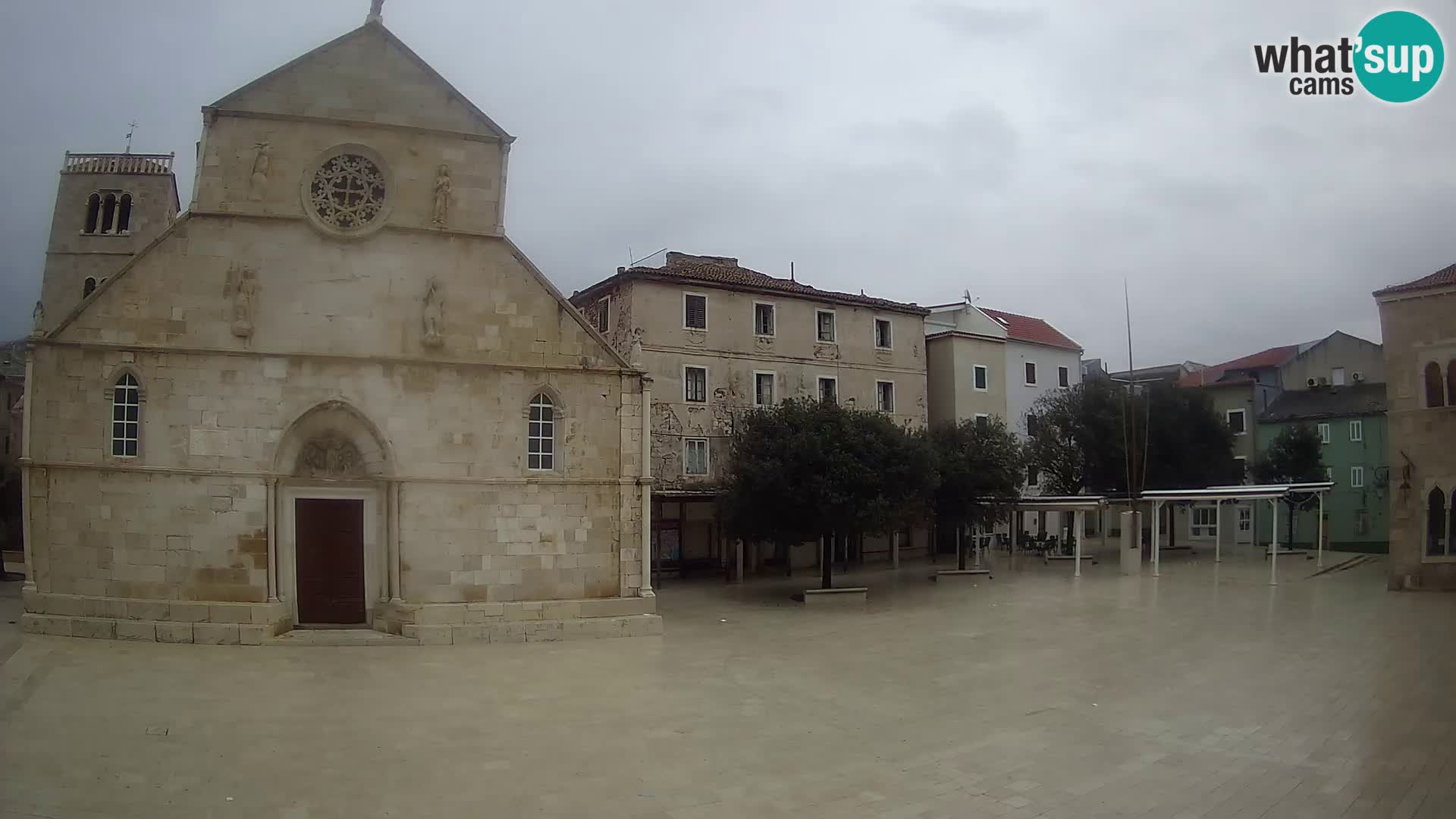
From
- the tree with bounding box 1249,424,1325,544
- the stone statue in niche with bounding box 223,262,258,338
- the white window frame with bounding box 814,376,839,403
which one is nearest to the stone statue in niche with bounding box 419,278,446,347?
the stone statue in niche with bounding box 223,262,258,338

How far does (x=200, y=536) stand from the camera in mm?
16422

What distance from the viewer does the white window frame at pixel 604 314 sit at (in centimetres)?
3169

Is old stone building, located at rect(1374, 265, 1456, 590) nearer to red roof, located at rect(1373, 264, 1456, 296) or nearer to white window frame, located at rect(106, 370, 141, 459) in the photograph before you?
red roof, located at rect(1373, 264, 1456, 296)

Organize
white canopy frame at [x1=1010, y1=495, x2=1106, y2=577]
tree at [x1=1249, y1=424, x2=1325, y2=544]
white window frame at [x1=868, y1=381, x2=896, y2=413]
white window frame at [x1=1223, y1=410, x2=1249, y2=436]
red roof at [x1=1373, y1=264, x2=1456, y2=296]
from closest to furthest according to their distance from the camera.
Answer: red roof at [x1=1373, y1=264, x2=1456, y2=296] < white canopy frame at [x1=1010, y1=495, x2=1106, y2=577] < white window frame at [x1=868, y1=381, x2=896, y2=413] < tree at [x1=1249, y1=424, x2=1325, y2=544] < white window frame at [x1=1223, y1=410, x2=1249, y2=436]

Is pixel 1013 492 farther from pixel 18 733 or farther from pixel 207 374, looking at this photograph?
pixel 18 733

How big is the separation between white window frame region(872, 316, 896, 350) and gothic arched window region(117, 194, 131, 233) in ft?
85.0

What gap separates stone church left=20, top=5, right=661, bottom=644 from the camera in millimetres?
16281

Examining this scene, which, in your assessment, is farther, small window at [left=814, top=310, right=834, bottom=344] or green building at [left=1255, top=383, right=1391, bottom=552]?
green building at [left=1255, top=383, right=1391, bottom=552]

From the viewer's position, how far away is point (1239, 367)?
50.0m

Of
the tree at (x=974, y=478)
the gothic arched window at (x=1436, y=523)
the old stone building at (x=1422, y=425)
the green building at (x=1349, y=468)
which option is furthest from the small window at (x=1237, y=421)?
the gothic arched window at (x=1436, y=523)

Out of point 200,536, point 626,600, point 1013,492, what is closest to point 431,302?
point 200,536

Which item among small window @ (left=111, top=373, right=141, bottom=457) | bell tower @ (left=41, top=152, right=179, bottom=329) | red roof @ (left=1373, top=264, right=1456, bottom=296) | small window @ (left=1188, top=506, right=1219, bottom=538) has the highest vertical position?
bell tower @ (left=41, top=152, right=179, bottom=329)

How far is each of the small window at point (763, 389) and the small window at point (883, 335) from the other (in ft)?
18.3

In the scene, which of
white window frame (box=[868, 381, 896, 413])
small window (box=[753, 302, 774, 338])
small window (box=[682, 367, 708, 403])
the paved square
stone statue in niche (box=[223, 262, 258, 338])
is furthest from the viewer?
white window frame (box=[868, 381, 896, 413])
